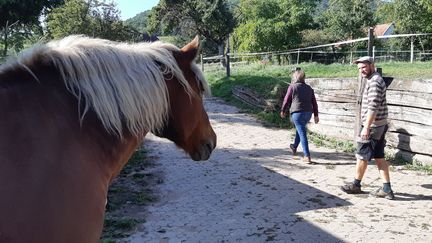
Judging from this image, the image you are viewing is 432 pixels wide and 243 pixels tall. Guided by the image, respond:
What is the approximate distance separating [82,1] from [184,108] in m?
12.1

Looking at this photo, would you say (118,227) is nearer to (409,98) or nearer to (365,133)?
(365,133)

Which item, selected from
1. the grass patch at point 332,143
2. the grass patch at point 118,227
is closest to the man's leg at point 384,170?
the grass patch at point 332,143

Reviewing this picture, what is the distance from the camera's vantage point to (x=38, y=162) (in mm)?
1714

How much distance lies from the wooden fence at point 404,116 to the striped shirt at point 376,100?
5.65 ft

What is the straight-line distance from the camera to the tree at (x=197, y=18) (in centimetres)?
4178

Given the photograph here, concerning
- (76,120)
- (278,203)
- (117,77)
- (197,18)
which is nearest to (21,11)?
(278,203)

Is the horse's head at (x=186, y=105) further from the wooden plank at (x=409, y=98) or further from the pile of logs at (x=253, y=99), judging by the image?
the pile of logs at (x=253, y=99)

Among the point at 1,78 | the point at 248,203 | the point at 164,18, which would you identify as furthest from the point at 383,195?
the point at 164,18

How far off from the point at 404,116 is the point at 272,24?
40121 mm

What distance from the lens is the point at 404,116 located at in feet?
25.1

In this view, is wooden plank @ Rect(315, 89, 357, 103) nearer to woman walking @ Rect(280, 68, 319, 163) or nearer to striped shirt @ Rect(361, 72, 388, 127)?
woman walking @ Rect(280, 68, 319, 163)

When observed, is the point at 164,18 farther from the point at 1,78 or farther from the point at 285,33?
the point at 1,78

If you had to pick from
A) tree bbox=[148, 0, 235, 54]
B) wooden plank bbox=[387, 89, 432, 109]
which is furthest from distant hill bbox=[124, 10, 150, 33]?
wooden plank bbox=[387, 89, 432, 109]

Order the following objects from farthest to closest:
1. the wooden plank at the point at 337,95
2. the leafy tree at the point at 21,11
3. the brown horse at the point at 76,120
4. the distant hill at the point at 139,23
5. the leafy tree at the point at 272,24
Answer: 1. the leafy tree at the point at 272,24
2. the distant hill at the point at 139,23
3. the leafy tree at the point at 21,11
4. the wooden plank at the point at 337,95
5. the brown horse at the point at 76,120
